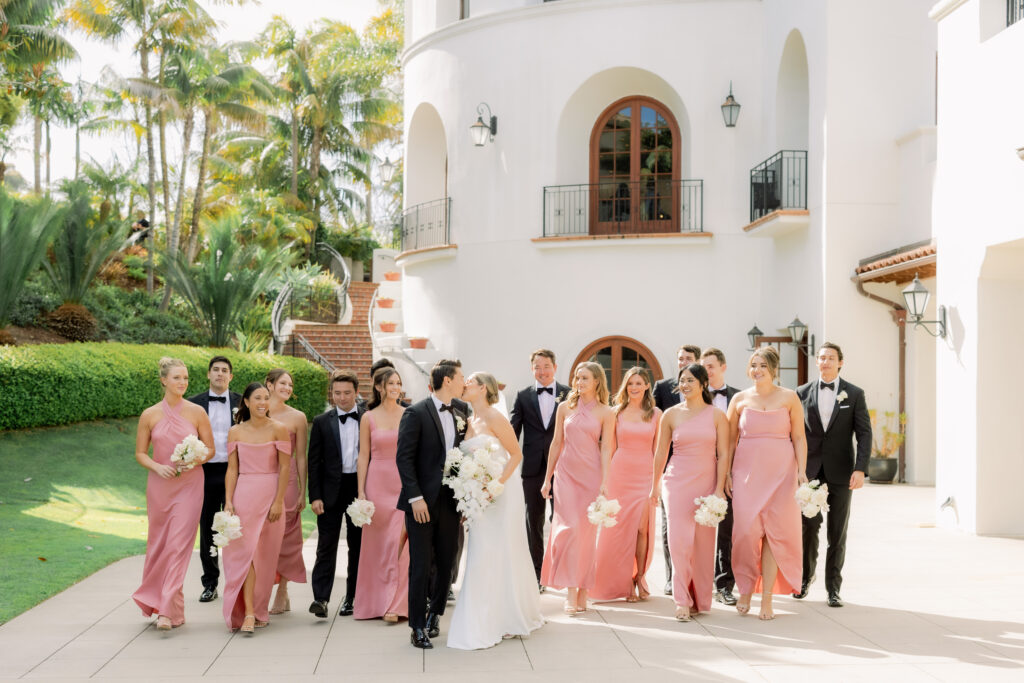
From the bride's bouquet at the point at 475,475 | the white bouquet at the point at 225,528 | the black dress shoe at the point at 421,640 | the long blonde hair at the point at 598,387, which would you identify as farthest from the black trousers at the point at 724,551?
the white bouquet at the point at 225,528

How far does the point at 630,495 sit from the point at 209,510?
344 cm

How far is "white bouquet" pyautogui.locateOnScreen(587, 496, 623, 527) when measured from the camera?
7738mm

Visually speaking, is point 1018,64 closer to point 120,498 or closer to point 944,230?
point 944,230

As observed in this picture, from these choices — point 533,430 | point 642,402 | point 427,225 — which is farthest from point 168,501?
point 427,225

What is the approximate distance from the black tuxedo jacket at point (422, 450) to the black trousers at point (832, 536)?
318 centimetres

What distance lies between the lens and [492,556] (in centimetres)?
704

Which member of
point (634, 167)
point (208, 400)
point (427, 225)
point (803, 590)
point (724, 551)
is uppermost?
point (634, 167)

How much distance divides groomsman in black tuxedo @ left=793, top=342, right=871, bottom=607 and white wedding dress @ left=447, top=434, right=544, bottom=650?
2511 millimetres

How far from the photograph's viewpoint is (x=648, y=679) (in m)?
6.13

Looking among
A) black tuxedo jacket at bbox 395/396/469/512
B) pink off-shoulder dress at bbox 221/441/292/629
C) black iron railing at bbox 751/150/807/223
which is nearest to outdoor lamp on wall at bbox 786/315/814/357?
black iron railing at bbox 751/150/807/223

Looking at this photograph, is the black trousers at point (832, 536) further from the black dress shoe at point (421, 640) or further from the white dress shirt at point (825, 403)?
the black dress shoe at point (421, 640)

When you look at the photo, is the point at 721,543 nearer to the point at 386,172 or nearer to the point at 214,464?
the point at 214,464

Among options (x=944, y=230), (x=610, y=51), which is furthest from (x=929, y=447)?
(x=610, y=51)

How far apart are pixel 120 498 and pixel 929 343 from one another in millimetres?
→ 12189
